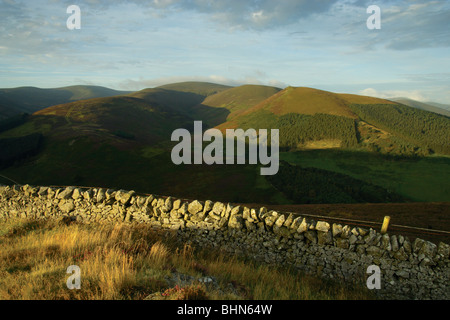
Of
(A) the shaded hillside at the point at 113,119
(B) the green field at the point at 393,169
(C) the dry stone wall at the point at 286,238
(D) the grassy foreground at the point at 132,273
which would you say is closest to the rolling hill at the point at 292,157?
(B) the green field at the point at 393,169

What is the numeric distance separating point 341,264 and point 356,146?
249ft

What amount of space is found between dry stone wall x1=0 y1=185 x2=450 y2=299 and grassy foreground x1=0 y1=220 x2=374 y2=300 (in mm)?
506

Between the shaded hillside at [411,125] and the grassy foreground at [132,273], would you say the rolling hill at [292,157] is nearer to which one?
the shaded hillside at [411,125]

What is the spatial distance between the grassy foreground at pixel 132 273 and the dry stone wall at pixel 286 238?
51cm

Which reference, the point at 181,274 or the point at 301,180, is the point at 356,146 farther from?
the point at 181,274

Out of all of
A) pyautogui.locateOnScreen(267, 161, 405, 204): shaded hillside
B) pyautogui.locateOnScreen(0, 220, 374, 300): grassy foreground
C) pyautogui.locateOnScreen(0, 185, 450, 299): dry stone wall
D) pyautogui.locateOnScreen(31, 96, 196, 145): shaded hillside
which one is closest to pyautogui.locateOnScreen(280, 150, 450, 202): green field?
pyautogui.locateOnScreen(267, 161, 405, 204): shaded hillside

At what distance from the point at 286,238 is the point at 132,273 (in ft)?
17.3

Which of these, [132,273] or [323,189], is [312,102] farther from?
[132,273]

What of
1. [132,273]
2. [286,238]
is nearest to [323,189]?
[286,238]

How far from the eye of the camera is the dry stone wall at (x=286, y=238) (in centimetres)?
720

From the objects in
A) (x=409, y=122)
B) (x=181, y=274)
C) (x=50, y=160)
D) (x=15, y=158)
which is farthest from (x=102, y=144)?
(x=409, y=122)

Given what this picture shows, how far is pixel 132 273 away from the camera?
606cm

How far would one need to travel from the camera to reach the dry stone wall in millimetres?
7195
